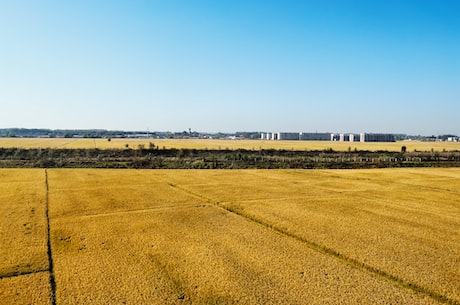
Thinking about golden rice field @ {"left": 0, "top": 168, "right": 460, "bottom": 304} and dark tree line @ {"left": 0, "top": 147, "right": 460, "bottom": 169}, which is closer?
golden rice field @ {"left": 0, "top": 168, "right": 460, "bottom": 304}

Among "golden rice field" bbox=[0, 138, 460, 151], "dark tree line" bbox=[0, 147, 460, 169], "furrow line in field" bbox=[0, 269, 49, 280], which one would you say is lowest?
"furrow line in field" bbox=[0, 269, 49, 280]

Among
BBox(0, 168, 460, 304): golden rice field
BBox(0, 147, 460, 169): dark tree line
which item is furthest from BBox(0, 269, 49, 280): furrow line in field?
BBox(0, 147, 460, 169): dark tree line

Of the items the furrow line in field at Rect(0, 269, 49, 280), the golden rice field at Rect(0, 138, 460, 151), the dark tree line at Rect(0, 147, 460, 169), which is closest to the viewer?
the furrow line in field at Rect(0, 269, 49, 280)

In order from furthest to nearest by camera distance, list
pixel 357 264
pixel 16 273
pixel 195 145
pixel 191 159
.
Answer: pixel 195 145 → pixel 191 159 → pixel 357 264 → pixel 16 273

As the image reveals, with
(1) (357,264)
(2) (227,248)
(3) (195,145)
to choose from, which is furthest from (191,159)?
(1) (357,264)

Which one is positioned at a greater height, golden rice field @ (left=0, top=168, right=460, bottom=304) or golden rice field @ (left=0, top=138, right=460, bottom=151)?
golden rice field @ (left=0, top=138, right=460, bottom=151)

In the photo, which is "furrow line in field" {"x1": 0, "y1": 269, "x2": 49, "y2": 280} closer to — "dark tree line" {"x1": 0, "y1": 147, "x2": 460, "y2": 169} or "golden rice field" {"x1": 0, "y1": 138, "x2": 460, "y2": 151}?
"dark tree line" {"x1": 0, "y1": 147, "x2": 460, "y2": 169}

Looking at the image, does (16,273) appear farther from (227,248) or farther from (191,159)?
(191,159)

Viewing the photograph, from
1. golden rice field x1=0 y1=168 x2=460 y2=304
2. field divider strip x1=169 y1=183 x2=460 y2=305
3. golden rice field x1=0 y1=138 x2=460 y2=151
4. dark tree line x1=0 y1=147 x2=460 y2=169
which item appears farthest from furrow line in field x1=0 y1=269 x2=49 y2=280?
golden rice field x1=0 y1=138 x2=460 y2=151

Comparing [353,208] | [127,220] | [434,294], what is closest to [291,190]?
[353,208]

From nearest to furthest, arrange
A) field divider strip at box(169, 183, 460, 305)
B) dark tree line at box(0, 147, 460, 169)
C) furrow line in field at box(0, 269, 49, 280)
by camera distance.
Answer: field divider strip at box(169, 183, 460, 305) → furrow line in field at box(0, 269, 49, 280) → dark tree line at box(0, 147, 460, 169)
